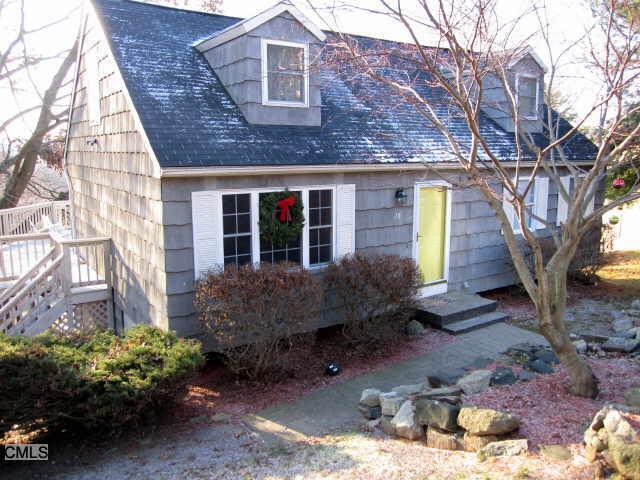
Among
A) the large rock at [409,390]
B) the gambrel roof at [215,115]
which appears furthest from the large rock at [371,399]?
the gambrel roof at [215,115]

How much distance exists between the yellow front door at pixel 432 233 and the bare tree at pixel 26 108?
16135 millimetres

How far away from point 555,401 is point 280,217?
178 inches

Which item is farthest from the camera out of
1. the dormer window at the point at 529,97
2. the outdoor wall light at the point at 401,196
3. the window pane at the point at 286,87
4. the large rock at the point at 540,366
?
the dormer window at the point at 529,97

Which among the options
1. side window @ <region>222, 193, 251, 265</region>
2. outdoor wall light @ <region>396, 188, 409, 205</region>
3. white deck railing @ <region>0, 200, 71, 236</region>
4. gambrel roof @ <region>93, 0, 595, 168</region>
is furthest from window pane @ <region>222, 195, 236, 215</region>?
white deck railing @ <region>0, 200, 71, 236</region>

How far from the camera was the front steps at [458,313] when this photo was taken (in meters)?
9.28

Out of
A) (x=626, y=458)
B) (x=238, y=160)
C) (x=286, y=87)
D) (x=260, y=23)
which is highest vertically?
(x=260, y=23)

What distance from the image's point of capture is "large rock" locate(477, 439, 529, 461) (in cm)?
459

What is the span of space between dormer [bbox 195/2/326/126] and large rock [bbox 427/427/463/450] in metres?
5.53

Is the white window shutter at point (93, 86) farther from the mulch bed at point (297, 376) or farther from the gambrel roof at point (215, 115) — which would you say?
the mulch bed at point (297, 376)

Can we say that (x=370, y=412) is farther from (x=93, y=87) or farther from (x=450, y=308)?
(x=93, y=87)

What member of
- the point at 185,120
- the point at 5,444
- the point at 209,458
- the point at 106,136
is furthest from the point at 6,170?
the point at 209,458

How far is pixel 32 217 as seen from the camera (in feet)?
51.2

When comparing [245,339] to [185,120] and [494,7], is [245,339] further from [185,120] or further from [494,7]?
[494,7]

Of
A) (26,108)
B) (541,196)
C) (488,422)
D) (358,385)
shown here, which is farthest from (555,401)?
(26,108)
